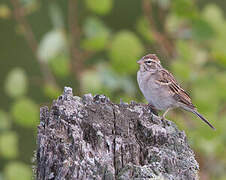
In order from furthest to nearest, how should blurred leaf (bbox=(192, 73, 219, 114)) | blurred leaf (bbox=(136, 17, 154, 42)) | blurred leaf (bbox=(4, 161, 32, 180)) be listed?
blurred leaf (bbox=(4, 161, 32, 180))
blurred leaf (bbox=(136, 17, 154, 42))
blurred leaf (bbox=(192, 73, 219, 114))

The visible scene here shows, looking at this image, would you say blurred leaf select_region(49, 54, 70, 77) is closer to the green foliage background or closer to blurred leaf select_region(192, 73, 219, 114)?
the green foliage background

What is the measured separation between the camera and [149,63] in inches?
227

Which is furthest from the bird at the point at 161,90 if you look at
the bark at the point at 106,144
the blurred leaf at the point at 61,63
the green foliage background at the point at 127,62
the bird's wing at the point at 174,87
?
the bark at the point at 106,144

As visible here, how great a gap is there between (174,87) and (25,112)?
1.50 metres

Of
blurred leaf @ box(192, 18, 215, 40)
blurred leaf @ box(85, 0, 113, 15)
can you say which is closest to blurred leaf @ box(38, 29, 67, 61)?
blurred leaf @ box(85, 0, 113, 15)

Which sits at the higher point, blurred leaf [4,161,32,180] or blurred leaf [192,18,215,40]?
blurred leaf [192,18,215,40]

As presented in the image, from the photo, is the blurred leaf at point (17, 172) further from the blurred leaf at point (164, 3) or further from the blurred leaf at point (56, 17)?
the blurred leaf at point (164, 3)

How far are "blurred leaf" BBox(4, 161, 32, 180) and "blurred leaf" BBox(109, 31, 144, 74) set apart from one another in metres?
1.43

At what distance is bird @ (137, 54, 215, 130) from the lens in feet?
18.1

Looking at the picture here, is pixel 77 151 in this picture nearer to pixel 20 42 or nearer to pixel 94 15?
pixel 94 15

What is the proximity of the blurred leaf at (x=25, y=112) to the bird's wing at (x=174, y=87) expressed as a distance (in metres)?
1.28

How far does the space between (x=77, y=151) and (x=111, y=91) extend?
2.89 meters

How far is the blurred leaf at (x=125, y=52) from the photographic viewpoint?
18.7 ft

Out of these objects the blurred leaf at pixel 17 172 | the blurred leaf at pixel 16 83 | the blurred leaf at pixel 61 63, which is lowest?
the blurred leaf at pixel 17 172
